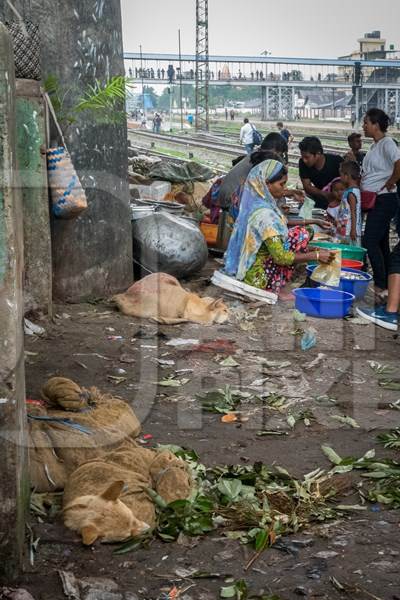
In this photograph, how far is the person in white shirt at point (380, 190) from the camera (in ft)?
27.6

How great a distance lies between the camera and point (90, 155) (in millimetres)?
7516

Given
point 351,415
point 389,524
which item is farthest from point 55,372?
point 389,524

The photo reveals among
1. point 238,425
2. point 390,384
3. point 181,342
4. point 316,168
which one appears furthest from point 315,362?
point 316,168

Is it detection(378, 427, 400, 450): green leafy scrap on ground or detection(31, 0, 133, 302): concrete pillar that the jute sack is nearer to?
detection(31, 0, 133, 302): concrete pillar

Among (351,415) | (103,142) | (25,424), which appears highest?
(103,142)

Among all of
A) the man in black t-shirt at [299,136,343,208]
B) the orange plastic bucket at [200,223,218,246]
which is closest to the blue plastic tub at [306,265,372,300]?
the man in black t-shirt at [299,136,343,208]

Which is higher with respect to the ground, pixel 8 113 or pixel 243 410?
pixel 8 113

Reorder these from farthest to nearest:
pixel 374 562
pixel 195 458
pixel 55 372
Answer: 1. pixel 55 372
2. pixel 195 458
3. pixel 374 562

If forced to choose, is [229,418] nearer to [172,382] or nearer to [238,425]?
[238,425]

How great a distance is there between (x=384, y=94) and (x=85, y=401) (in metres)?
61.0

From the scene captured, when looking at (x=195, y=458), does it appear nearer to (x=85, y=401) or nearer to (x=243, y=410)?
(x=85, y=401)

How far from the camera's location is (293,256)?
7789 millimetres

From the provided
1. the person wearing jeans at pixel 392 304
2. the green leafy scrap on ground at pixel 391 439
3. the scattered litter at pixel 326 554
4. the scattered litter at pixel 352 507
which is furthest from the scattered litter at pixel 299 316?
the scattered litter at pixel 326 554

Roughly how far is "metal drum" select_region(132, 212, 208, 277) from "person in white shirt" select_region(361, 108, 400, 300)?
180 centimetres
